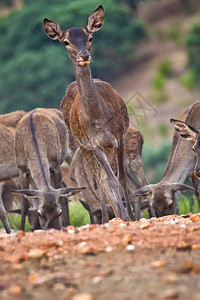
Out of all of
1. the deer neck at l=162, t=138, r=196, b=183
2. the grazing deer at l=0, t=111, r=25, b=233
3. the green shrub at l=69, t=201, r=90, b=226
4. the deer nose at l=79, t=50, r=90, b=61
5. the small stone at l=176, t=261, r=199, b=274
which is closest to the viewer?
the small stone at l=176, t=261, r=199, b=274

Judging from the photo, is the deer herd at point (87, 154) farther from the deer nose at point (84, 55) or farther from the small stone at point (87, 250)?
the small stone at point (87, 250)

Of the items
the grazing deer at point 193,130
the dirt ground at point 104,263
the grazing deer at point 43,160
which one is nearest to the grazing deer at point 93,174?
the grazing deer at point 43,160

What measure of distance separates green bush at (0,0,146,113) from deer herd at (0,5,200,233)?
18.5 m

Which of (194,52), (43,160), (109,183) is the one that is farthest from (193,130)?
(194,52)

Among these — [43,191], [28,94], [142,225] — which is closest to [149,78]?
[28,94]

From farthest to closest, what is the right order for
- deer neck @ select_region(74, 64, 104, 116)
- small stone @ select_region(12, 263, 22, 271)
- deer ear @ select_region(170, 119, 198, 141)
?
deer ear @ select_region(170, 119, 198, 141) → deer neck @ select_region(74, 64, 104, 116) → small stone @ select_region(12, 263, 22, 271)

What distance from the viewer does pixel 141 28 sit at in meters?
42.8

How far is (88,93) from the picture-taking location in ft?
30.3

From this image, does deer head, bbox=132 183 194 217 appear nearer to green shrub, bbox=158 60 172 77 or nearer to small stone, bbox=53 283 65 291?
small stone, bbox=53 283 65 291

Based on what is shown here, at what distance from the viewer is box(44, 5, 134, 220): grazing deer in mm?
8984

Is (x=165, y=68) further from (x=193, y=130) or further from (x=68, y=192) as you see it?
(x=193, y=130)

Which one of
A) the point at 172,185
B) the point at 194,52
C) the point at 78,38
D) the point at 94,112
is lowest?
the point at 172,185

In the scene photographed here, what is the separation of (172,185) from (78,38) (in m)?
3.23

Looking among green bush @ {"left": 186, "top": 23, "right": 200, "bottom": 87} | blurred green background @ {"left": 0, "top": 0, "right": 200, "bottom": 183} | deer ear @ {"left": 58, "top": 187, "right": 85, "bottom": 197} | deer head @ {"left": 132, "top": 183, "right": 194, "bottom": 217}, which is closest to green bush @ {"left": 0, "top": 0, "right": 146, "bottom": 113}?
blurred green background @ {"left": 0, "top": 0, "right": 200, "bottom": 183}
